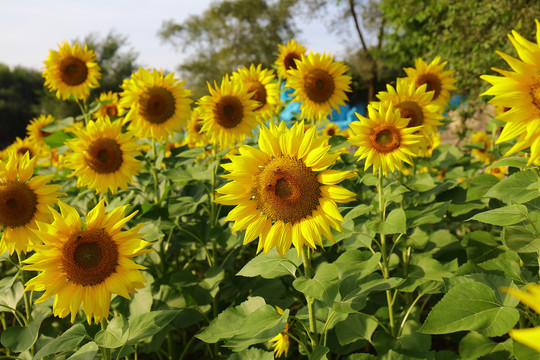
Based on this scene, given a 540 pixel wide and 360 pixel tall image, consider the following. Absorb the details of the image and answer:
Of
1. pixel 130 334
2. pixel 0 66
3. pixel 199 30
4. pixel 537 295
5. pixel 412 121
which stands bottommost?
pixel 537 295

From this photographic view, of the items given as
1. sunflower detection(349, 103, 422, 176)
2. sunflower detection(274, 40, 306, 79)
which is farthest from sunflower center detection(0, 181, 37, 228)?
sunflower detection(274, 40, 306, 79)

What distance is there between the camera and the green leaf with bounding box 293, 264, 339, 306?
5.83 ft

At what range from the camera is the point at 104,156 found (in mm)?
3369

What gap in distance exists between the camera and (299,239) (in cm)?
187

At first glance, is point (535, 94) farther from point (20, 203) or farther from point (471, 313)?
point (20, 203)

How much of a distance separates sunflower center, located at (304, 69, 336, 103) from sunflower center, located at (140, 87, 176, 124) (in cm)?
135

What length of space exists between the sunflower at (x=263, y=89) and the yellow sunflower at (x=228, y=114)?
0.51 m

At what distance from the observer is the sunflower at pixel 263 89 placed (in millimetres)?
4312

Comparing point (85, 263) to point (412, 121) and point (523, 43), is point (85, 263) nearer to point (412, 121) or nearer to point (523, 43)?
point (523, 43)

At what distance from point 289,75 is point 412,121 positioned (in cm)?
150

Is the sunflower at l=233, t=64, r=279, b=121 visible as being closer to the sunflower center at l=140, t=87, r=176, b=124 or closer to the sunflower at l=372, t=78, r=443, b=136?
the sunflower center at l=140, t=87, r=176, b=124

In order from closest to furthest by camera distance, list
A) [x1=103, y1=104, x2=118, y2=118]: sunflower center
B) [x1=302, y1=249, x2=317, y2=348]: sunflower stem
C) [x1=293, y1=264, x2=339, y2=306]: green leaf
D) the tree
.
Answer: [x1=293, y1=264, x2=339, y2=306]: green leaf < [x1=302, y1=249, x2=317, y2=348]: sunflower stem < [x1=103, y1=104, x2=118, y2=118]: sunflower center < the tree

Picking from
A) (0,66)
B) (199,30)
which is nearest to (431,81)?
(199,30)

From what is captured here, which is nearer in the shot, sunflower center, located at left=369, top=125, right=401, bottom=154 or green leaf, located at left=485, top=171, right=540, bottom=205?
green leaf, located at left=485, top=171, right=540, bottom=205
